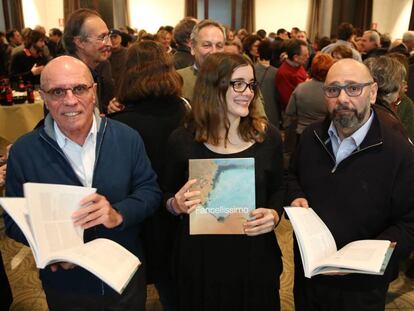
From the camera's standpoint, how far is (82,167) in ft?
5.11

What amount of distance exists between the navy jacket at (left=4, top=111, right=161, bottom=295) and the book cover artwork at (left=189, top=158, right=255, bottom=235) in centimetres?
24

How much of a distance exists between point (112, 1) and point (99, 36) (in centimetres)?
1245

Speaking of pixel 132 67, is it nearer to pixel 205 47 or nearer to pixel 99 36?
pixel 99 36

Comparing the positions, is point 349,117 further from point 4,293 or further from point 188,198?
point 4,293

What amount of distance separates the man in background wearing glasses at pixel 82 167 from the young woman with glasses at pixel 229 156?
0.62 feet

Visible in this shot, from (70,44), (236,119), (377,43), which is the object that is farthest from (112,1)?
(236,119)

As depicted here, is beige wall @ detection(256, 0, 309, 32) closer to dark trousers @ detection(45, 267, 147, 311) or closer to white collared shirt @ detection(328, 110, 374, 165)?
white collared shirt @ detection(328, 110, 374, 165)

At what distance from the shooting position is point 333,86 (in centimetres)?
167

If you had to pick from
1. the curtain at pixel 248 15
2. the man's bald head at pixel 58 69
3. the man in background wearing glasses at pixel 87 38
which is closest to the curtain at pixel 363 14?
the curtain at pixel 248 15

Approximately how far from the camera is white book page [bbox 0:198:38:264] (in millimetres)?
1236

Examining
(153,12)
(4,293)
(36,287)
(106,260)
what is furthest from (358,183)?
(153,12)

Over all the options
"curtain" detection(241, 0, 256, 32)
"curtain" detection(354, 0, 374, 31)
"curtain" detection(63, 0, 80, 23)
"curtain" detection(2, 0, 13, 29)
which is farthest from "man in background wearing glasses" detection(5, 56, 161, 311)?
"curtain" detection(241, 0, 256, 32)

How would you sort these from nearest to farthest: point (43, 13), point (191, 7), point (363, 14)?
1. point (363, 14)
2. point (43, 13)
3. point (191, 7)

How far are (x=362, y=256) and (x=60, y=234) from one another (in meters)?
1.03
